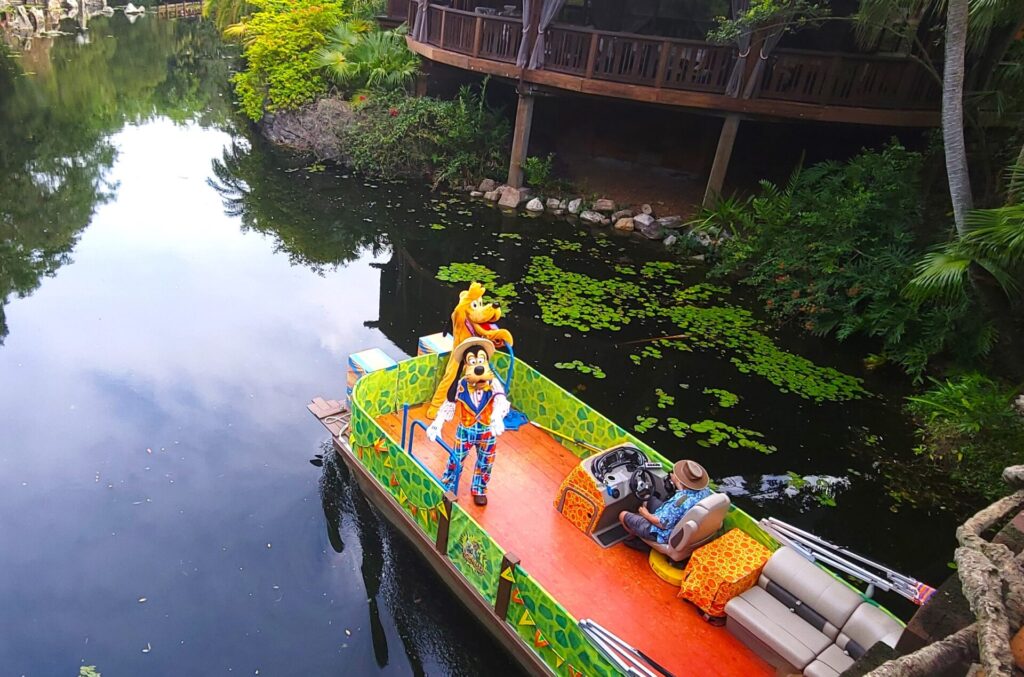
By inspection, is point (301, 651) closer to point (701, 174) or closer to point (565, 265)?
point (565, 265)

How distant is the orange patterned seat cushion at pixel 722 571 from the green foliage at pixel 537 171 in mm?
11672

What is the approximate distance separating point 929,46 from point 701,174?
5.02 meters

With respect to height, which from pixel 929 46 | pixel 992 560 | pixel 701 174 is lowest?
pixel 701 174

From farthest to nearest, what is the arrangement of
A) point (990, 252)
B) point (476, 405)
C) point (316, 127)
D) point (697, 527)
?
point (316, 127) → point (990, 252) → point (476, 405) → point (697, 527)

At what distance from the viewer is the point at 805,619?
174 inches

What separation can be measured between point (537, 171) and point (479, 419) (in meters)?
10.9

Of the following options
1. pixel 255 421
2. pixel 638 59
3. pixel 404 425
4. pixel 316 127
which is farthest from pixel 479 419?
pixel 316 127

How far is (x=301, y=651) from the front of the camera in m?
5.18

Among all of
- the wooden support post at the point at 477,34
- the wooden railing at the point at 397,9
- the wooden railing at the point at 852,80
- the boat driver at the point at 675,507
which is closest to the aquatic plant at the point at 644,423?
the boat driver at the point at 675,507

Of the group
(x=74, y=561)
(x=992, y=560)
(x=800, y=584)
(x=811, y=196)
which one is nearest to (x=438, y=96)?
(x=811, y=196)

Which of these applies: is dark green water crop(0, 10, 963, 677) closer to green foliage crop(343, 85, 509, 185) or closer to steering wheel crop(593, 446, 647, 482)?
green foliage crop(343, 85, 509, 185)

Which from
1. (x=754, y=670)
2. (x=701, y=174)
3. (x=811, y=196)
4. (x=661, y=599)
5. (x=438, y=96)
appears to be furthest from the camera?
(x=438, y=96)

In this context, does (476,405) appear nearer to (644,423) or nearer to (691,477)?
(691,477)

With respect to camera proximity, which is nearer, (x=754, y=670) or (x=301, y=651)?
(x=754, y=670)
